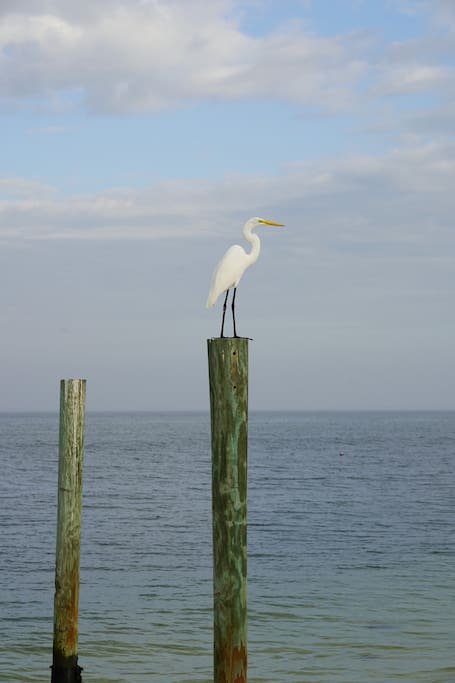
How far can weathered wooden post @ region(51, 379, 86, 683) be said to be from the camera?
1038 centimetres

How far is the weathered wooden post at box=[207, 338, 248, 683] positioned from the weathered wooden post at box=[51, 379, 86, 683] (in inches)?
141

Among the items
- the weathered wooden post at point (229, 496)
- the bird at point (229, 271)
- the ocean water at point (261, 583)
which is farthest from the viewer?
the ocean water at point (261, 583)

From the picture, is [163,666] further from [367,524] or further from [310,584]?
[367,524]

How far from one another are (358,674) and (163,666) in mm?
2724

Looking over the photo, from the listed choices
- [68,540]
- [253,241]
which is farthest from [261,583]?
[253,241]

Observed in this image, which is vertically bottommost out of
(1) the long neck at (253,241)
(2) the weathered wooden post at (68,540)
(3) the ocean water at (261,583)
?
(3) the ocean water at (261,583)

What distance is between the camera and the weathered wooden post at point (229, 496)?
7.02 m

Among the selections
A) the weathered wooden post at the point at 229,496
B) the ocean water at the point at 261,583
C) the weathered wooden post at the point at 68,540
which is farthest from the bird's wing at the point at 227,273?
the ocean water at the point at 261,583

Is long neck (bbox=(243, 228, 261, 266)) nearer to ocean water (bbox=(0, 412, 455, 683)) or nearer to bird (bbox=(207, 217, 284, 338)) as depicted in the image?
bird (bbox=(207, 217, 284, 338))

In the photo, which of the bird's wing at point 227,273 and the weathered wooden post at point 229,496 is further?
the bird's wing at point 227,273

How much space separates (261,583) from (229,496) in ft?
39.1

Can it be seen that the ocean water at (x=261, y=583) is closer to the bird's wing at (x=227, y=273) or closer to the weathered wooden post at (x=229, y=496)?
the weathered wooden post at (x=229, y=496)

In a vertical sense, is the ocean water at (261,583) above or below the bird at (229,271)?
below

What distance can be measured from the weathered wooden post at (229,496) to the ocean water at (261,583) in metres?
4.63
